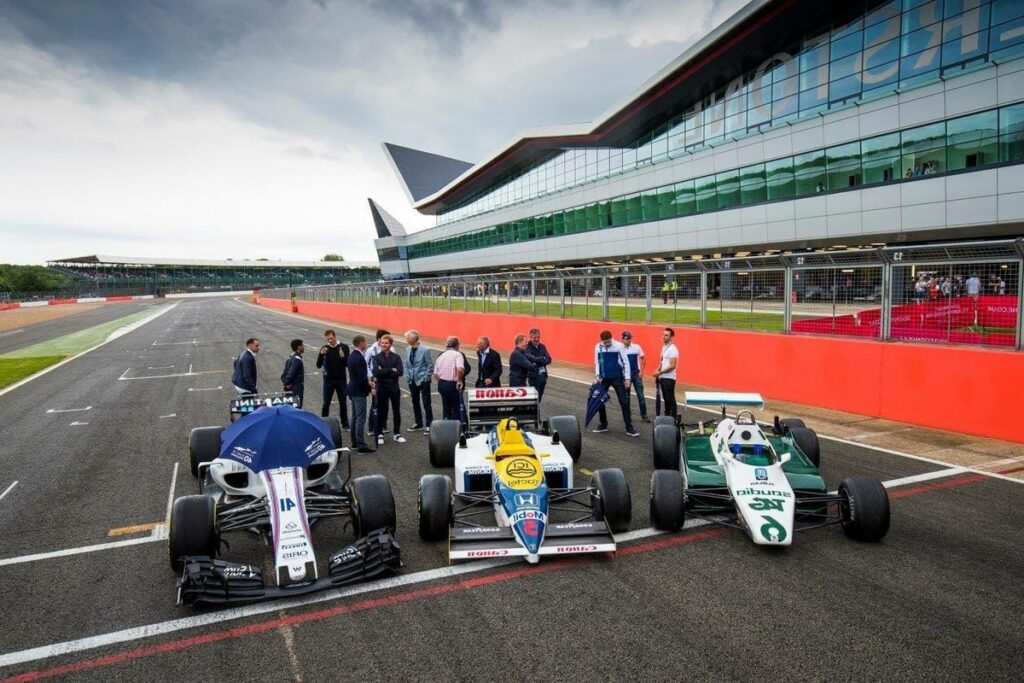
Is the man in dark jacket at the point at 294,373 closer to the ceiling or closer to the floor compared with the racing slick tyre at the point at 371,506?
closer to the ceiling

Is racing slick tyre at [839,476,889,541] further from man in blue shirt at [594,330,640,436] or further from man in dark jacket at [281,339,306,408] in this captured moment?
man in dark jacket at [281,339,306,408]

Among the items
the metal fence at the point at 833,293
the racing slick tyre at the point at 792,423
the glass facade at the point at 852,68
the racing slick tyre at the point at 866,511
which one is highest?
the glass facade at the point at 852,68

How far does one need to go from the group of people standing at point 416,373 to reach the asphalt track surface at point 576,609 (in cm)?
309

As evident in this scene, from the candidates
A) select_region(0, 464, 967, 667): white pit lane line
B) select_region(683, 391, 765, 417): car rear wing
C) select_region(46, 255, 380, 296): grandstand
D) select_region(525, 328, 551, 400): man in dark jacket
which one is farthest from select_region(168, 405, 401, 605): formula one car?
select_region(46, 255, 380, 296): grandstand

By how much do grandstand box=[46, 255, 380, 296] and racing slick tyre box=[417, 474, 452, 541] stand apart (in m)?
131

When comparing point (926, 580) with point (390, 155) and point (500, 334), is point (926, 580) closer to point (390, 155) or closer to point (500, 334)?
point (500, 334)

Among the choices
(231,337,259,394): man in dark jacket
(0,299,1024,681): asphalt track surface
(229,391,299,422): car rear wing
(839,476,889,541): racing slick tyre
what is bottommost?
(0,299,1024,681): asphalt track surface

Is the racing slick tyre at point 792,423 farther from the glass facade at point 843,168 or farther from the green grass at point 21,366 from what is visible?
the green grass at point 21,366

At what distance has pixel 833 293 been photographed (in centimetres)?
1240

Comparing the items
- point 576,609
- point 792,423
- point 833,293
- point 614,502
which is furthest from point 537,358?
point 576,609

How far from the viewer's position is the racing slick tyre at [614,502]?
21.0 feet

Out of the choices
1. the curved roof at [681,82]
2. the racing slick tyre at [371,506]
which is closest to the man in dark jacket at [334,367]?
the racing slick tyre at [371,506]

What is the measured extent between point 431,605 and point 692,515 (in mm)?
3297

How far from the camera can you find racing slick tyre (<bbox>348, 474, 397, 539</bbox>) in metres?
6.12
